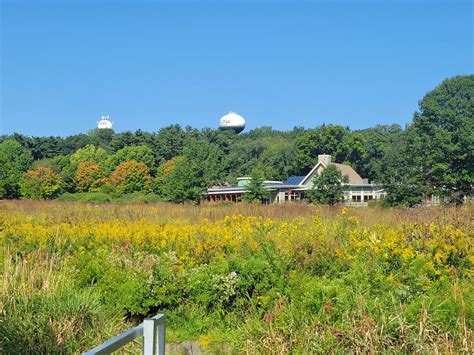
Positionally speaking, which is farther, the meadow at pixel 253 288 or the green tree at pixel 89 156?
the green tree at pixel 89 156

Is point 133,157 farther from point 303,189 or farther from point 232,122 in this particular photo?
point 232,122

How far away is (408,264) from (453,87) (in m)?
46.9

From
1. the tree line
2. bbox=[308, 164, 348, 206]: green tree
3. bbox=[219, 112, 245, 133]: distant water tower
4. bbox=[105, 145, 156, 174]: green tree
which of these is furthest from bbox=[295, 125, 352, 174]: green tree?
bbox=[219, 112, 245, 133]: distant water tower

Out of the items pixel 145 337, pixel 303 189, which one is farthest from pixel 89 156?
pixel 145 337

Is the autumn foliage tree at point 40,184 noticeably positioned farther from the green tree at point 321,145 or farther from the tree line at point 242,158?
the green tree at point 321,145

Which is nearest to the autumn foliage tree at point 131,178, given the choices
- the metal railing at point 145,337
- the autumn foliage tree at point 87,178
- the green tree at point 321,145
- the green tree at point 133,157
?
the autumn foliage tree at point 87,178

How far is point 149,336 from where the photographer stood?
1977mm

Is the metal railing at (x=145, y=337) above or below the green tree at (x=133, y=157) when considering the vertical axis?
below

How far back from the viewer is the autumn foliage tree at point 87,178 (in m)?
55.2

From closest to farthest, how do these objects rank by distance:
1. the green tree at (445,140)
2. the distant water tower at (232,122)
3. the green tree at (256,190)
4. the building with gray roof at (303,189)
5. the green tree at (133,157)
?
the green tree at (256,190) < the green tree at (445,140) < the building with gray roof at (303,189) < the green tree at (133,157) < the distant water tower at (232,122)

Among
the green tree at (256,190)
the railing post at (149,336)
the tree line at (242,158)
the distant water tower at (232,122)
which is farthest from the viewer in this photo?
Answer: the distant water tower at (232,122)

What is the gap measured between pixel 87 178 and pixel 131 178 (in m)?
4.67

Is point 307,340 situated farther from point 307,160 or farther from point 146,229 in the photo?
point 307,160

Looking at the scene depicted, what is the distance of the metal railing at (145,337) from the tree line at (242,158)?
2290 cm
